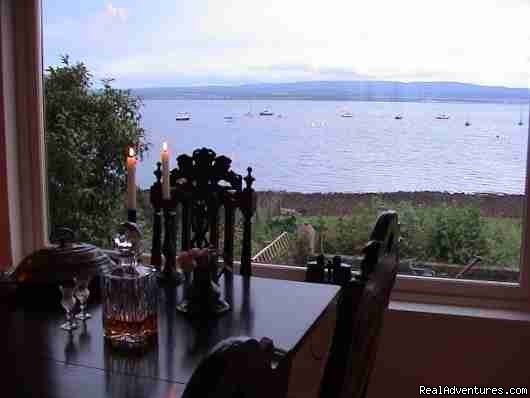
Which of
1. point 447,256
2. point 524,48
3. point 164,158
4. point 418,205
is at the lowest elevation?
point 447,256

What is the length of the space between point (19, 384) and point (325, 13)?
189 cm

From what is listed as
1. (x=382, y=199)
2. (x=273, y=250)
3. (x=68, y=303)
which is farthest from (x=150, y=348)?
(x=382, y=199)

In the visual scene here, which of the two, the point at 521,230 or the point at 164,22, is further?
the point at 164,22

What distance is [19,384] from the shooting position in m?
1.26

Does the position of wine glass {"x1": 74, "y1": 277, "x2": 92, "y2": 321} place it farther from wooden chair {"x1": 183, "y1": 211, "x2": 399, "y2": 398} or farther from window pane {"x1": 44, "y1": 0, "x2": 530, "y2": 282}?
window pane {"x1": 44, "y1": 0, "x2": 530, "y2": 282}

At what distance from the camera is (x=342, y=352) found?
3.60ft

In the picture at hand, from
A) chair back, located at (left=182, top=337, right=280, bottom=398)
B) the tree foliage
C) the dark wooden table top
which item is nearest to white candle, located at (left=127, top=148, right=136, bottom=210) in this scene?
the dark wooden table top

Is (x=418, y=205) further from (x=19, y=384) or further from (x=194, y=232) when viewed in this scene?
(x=19, y=384)

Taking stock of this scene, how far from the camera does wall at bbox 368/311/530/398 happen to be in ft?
7.75

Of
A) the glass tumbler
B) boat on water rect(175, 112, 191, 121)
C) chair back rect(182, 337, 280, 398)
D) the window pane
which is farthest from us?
boat on water rect(175, 112, 191, 121)

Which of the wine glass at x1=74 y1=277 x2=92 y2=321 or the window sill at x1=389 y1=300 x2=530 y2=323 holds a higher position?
the wine glass at x1=74 y1=277 x2=92 y2=321

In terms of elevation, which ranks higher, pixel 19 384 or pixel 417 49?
pixel 417 49

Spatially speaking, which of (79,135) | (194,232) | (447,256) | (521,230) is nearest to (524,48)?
(521,230)

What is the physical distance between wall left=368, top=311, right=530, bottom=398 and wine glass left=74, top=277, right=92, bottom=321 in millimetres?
1256
